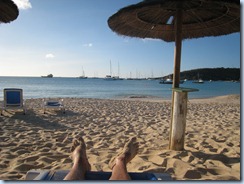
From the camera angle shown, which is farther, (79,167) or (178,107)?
(178,107)

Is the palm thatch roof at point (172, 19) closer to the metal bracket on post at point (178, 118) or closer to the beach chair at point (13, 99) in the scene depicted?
the metal bracket on post at point (178, 118)

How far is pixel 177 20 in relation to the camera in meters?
2.76

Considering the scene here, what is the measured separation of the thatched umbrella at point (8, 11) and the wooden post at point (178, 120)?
203 cm

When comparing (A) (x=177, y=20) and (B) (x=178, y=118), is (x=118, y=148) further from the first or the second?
(A) (x=177, y=20)

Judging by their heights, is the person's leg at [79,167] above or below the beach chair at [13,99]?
below

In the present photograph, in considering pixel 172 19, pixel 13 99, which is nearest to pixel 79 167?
pixel 172 19

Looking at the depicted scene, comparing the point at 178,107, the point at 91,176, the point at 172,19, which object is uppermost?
the point at 172,19

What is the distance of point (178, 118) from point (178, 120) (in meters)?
0.02

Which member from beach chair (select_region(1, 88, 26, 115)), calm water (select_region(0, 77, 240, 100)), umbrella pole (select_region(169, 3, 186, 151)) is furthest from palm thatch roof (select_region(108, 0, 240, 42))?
beach chair (select_region(1, 88, 26, 115))

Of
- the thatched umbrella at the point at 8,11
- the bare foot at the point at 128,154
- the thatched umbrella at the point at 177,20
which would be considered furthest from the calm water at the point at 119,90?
the thatched umbrella at the point at 8,11

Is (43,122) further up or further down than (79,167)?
further down

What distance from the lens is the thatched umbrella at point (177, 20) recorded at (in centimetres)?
254

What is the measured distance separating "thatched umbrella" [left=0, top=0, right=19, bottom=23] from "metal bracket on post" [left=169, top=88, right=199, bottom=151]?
1995 millimetres

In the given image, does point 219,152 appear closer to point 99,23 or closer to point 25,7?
point 99,23
